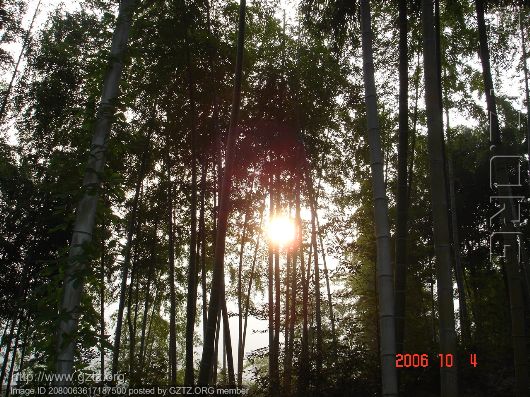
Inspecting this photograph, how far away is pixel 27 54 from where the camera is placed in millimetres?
7066

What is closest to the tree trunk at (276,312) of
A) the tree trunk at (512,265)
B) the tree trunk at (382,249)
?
the tree trunk at (512,265)

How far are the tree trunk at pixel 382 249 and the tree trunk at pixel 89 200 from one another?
1763mm

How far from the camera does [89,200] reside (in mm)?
2211

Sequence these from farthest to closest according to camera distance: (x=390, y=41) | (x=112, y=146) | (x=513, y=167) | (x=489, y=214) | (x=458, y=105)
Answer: (x=489, y=214) < (x=513, y=167) < (x=458, y=105) < (x=390, y=41) < (x=112, y=146)

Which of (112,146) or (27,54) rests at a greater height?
(27,54)

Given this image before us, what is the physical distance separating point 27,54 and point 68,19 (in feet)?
3.95

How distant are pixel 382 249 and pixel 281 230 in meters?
5.42

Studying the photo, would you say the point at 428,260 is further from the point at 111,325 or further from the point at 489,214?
the point at 111,325

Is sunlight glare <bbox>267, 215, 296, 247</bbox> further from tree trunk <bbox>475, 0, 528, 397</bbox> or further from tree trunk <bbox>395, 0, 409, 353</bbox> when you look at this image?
tree trunk <bbox>475, 0, 528, 397</bbox>

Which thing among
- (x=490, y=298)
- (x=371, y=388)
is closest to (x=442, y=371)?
(x=371, y=388)

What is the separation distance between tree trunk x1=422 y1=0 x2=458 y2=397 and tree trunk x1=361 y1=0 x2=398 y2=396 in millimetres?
325

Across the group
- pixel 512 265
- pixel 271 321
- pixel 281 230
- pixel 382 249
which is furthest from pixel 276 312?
pixel 382 249

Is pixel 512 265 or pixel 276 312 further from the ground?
pixel 512 265

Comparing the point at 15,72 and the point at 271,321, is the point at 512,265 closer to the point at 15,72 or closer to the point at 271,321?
the point at 271,321
